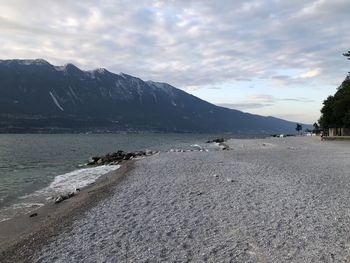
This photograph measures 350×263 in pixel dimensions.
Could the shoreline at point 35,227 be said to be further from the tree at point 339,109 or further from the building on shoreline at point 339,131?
the building on shoreline at point 339,131

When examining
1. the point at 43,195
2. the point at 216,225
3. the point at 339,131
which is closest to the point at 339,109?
the point at 339,131

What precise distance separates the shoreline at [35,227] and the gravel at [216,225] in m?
0.43

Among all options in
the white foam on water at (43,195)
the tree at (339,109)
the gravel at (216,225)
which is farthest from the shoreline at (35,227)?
the tree at (339,109)

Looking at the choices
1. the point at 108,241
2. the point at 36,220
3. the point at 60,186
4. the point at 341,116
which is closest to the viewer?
the point at 108,241

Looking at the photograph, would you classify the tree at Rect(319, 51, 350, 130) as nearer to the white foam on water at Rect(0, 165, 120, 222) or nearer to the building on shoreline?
the building on shoreline

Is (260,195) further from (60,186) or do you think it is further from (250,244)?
(60,186)

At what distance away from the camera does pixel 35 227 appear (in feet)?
46.6

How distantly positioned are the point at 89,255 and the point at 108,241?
1.04m

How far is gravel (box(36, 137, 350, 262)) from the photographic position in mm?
9406

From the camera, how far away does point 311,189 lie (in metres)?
17.5

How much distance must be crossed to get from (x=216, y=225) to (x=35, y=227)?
6701 mm

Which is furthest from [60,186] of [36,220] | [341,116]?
[341,116]

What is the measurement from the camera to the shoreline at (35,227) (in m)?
10.6

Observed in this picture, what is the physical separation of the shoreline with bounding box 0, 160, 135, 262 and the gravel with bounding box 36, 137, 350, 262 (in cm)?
43
